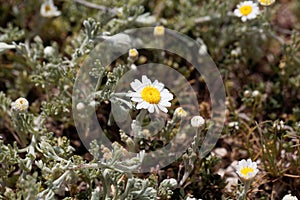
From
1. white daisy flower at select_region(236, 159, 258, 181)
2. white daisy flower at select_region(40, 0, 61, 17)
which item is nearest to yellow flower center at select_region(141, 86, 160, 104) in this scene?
white daisy flower at select_region(236, 159, 258, 181)

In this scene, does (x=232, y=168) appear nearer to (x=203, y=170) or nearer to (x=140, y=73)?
(x=203, y=170)

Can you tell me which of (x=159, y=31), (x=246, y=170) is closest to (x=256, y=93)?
(x=159, y=31)

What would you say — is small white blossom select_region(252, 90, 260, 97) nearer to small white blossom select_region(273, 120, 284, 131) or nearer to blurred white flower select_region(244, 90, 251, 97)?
blurred white flower select_region(244, 90, 251, 97)

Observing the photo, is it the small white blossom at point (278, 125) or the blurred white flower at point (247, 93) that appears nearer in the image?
the small white blossom at point (278, 125)

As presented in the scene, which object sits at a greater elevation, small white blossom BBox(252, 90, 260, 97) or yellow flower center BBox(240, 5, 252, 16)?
yellow flower center BBox(240, 5, 252, 16)

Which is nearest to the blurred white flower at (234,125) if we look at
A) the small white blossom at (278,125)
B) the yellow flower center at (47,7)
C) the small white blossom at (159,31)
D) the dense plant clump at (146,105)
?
the dense plant clump at (146,105)

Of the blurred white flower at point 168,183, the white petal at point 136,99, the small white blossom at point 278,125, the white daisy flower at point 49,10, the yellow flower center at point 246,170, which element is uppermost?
the white daisy flower at point 49,10

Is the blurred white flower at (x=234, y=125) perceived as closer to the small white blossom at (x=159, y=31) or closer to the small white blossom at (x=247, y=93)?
the small white blossom at (x=247, y=93)

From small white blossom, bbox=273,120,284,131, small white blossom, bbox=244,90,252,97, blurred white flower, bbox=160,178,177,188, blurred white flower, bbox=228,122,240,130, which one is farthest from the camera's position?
small white blossom, bbox=244,90,252,97
